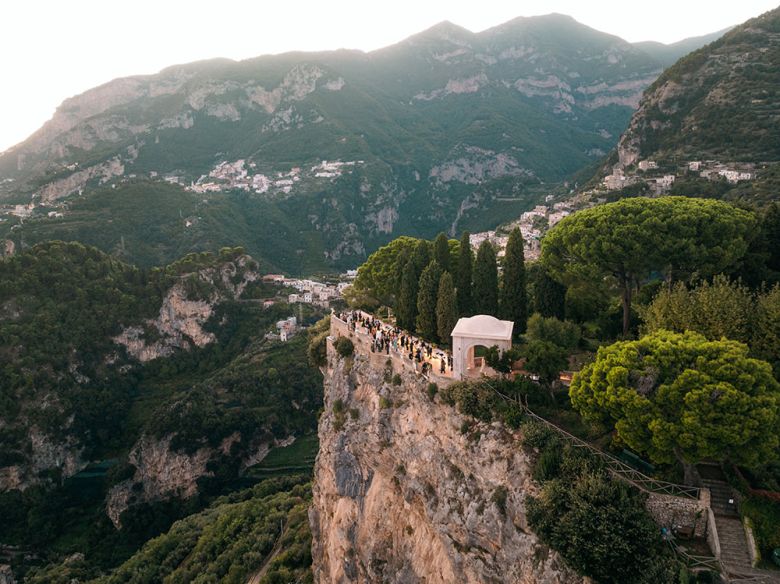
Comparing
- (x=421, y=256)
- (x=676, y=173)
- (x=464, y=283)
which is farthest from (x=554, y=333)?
(x=676, y=173)

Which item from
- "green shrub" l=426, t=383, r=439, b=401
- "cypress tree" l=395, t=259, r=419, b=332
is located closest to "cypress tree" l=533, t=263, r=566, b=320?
"cypress tree" l=395, t=259, r=419, b=332

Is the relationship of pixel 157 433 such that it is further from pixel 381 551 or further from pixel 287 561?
pixel 381 551

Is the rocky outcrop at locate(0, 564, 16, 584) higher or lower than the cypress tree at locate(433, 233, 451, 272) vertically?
lower

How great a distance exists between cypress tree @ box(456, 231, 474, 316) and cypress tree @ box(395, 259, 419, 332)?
2944 mm

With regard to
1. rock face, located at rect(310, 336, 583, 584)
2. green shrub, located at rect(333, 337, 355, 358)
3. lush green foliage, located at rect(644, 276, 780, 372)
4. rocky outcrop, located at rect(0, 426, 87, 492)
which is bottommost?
rocky outcrop, located at rect(0, 426, 87, 492)

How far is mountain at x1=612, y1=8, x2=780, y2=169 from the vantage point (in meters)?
83.8

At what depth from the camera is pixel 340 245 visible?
635ft

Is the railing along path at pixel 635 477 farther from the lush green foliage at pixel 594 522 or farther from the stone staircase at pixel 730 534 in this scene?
the stone staircase at pixel 730 534

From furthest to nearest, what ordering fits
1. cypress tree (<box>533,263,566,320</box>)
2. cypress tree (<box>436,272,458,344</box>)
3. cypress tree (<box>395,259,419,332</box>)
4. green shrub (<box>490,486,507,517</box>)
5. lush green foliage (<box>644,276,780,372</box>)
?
A: cypress tree (<box>395,259,419,332</box>), cypress tree (<box>533,263,566,320</box>), cypress tree (<box>436,272,458,344</box>), green shrub (<box>490,486,507,517</box>), lush green foliage (<box>644,276,780,372</box>)

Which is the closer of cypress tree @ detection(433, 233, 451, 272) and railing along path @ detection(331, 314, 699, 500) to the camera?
railing along path @ detection(331, 314, 699, 500)

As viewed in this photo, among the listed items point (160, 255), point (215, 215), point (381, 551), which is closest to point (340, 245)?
point (215, 215)

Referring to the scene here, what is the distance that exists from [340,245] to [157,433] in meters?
124

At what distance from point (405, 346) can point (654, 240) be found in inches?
577

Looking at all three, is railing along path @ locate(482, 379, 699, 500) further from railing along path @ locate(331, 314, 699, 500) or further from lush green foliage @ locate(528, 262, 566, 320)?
lush green foliage @ locate(528, 262, 566, 320)
